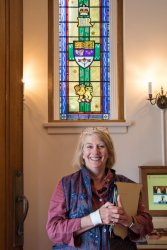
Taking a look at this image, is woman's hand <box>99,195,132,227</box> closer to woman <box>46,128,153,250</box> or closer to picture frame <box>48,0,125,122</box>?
woman <box>46,128,153,250</box>

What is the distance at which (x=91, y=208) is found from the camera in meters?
1.58

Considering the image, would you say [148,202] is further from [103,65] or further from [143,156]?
[103,65]

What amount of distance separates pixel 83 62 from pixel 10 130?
2183mm

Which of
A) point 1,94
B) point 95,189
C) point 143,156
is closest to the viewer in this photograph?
point 1,94

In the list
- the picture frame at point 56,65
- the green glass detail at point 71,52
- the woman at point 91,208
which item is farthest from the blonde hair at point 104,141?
the green glass detail at point 71,52

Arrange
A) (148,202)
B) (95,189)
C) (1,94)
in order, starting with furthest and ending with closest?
(148,202)
(95,189)
(1,94)

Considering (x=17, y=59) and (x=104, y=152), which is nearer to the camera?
(x=17, y=59)

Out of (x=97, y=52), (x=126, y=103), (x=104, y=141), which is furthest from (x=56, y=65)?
(x=104, y=141)

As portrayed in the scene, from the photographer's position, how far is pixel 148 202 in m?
3.10

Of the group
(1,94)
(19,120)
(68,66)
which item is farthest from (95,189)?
(68,66)

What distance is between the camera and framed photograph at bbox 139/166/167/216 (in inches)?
122

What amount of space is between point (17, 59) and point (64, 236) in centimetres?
77

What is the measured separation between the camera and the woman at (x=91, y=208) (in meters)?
1.52

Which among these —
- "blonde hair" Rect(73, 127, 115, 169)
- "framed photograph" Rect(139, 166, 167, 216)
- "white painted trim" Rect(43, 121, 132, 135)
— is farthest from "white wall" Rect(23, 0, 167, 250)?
"blonde hair" Rect(73, 127, 115, 169)
